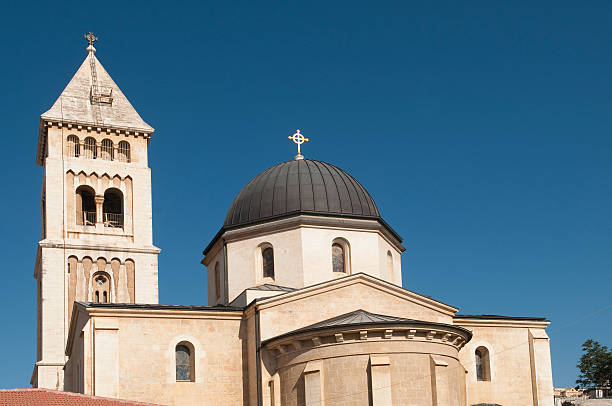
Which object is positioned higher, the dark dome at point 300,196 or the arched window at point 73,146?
the arched window at point 73,146

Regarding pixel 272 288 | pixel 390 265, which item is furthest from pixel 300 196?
pixel 390 265

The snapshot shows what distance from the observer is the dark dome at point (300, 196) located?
130 ft

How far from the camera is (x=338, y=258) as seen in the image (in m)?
39.2

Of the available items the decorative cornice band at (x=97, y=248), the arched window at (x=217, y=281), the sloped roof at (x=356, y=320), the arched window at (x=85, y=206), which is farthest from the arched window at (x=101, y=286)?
the sloped roof at (x=356, y=320)

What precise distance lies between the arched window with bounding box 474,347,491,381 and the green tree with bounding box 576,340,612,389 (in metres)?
24.0

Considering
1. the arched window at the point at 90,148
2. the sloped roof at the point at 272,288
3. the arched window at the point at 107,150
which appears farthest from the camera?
the arched window at the point at 107,150

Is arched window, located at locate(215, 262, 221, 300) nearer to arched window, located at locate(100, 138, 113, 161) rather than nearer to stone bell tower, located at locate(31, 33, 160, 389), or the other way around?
stone bell tower, located at locate(31, 33, 160, 389)

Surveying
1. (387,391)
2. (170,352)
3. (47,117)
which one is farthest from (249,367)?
(47,117)

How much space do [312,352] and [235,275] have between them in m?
8.04

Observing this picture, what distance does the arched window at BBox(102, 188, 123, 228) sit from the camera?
53.6 metres

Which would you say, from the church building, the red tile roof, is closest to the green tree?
the church building

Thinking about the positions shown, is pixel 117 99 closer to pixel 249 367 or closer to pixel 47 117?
pixel 47 117

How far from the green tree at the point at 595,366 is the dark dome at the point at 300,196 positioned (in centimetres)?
2732

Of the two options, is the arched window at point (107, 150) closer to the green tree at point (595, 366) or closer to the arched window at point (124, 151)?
the arched window at point (124, 151)
